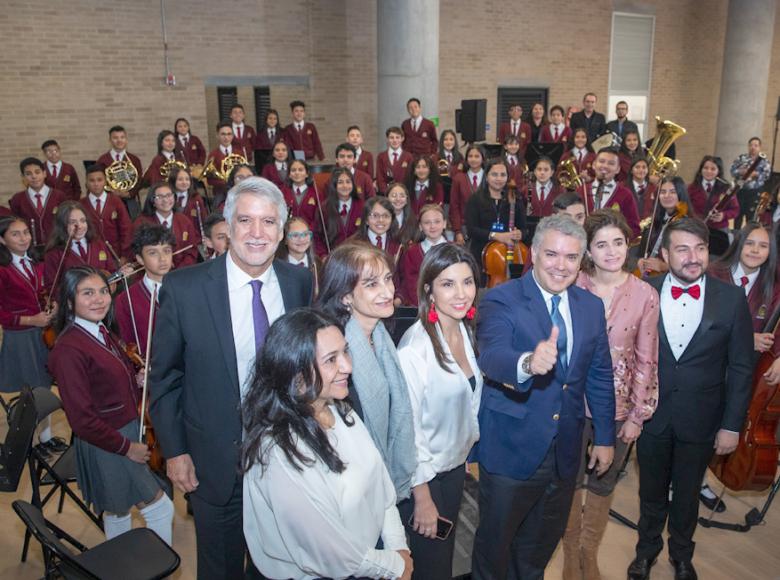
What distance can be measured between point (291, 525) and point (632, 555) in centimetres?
256

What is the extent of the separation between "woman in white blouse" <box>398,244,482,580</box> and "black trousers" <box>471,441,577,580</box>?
145mm

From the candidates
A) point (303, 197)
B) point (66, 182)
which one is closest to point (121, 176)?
point (66, 182)

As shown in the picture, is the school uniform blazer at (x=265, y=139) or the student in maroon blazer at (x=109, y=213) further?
the school uniform blazer at (x=265, y=139)

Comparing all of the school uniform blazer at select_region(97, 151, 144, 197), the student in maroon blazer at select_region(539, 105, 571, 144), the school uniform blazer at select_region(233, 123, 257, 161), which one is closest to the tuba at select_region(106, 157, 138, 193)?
the school uniform blazer at select_region(97, 151, 144, 197)

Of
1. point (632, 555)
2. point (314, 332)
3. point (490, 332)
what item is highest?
point (314, 332)

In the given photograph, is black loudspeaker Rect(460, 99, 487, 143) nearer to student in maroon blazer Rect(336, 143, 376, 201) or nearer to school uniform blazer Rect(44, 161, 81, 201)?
student in maroon blazer Rect(336, 143, 376, 201)

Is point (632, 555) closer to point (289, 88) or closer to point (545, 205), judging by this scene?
point (545, 205)

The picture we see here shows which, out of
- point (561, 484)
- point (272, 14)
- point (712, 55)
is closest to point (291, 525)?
point (561, 484)

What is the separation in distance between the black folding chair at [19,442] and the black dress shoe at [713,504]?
12.3ft

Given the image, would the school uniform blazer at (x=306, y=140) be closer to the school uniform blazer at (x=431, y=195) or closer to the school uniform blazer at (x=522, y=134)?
the school uniform blazer at (x=522, y=134)

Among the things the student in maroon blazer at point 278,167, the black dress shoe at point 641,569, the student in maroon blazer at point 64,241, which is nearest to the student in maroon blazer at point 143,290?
the student in maroon blazer at point 64,241

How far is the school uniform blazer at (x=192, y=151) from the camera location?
10230 mm

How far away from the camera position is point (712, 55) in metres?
16.8

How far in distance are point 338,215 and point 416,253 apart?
73.6 inches
